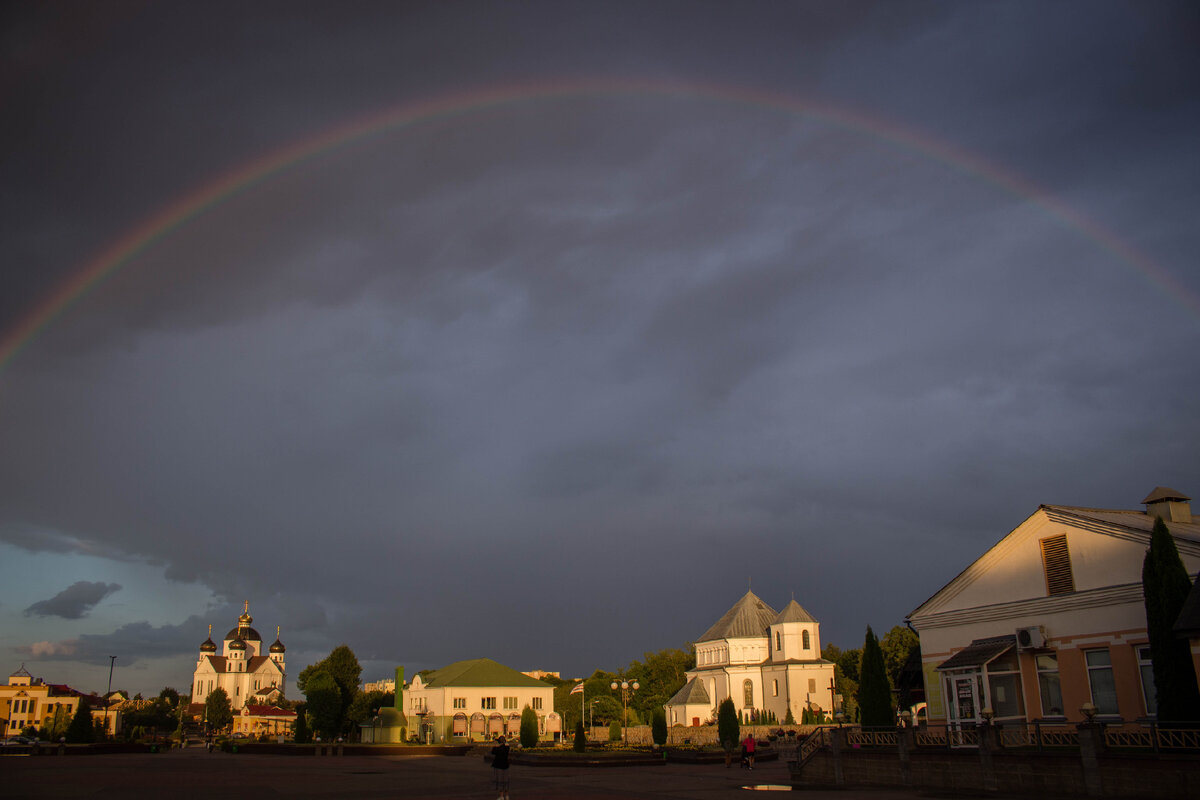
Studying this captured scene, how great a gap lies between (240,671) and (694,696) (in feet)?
356

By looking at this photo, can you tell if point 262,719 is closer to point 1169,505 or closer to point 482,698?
point 482,698

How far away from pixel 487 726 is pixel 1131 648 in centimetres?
7538

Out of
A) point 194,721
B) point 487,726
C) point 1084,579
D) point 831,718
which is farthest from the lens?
point 194,721

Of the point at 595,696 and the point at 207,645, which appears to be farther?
the point at 207,645

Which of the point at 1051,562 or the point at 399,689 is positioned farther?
the point at 399,689

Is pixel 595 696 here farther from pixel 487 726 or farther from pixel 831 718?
pixel 831 718

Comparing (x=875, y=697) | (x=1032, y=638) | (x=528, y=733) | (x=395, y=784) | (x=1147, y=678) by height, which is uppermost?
(x=1032, y=638)

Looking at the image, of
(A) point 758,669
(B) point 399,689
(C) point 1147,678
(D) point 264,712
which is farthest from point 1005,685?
(D) point 264,712

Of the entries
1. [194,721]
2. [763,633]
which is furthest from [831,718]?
[194,721]

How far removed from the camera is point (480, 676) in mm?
97750

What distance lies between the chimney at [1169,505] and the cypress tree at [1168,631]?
6.61 meters

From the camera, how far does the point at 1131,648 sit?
2405 cm

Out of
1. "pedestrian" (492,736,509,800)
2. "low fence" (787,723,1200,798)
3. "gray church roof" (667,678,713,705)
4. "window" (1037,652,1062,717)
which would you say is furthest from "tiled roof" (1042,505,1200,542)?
"gray church roof" (667,678,713,705)

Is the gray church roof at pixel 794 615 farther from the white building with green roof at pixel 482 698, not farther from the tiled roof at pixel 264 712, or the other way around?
the tiled roof at pixel 264 712
